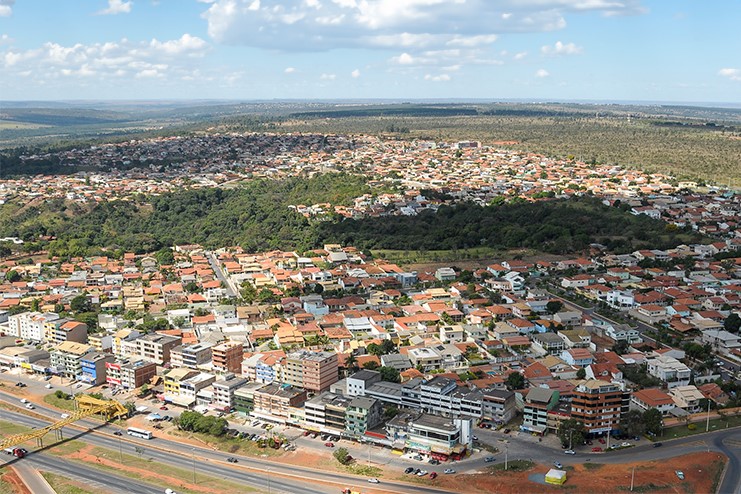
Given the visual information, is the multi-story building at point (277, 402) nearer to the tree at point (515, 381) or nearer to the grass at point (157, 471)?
the grass at point (157, 471)

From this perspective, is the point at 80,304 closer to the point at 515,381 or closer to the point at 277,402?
the point at 277,402

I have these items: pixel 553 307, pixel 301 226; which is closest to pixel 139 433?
pixel 553 307

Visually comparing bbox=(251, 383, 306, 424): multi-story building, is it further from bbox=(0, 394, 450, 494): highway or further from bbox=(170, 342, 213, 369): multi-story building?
bbox=(170, 342, 213, 369): multi-story building

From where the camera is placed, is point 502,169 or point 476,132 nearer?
point 502,169

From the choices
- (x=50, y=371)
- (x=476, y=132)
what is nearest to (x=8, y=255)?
(x=50, y=371)

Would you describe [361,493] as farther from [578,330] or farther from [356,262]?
[356,262]

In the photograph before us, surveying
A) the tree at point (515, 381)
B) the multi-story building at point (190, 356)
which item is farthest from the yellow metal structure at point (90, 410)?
the tree at point (515, 381)
